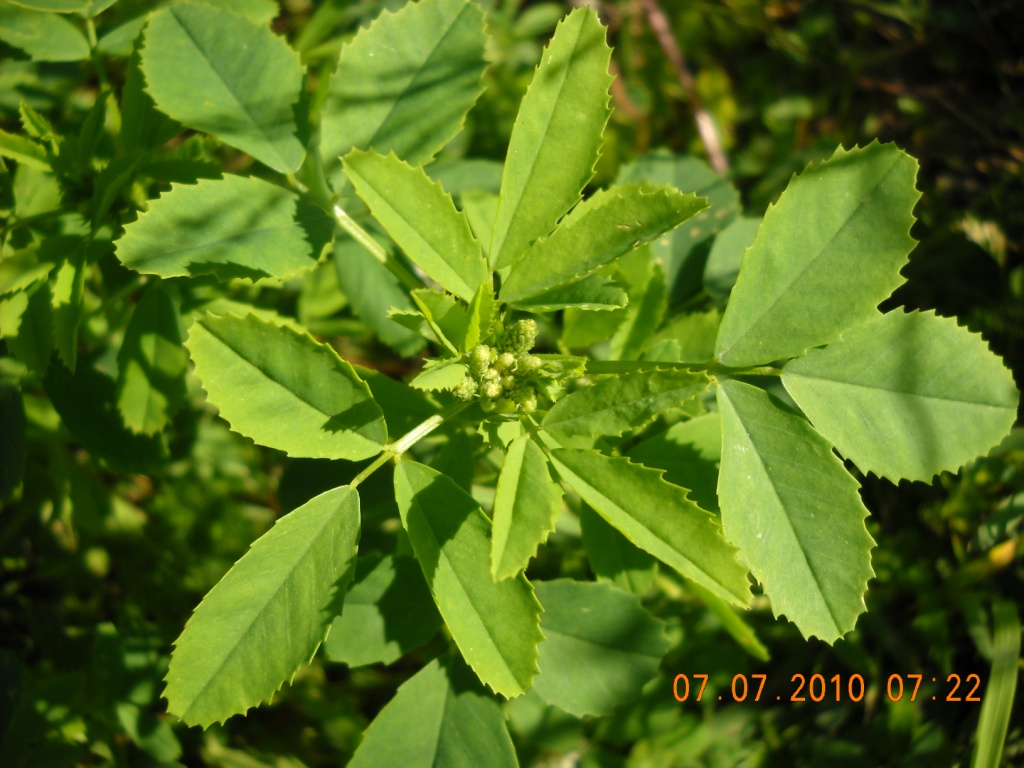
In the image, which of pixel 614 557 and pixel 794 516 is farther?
pixel 614 557

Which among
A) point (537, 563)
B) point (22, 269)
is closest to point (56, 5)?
point (22, 269)

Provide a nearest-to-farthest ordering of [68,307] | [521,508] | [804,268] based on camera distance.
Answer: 1. [521,508]
2. [804,268]
3. [68,307]

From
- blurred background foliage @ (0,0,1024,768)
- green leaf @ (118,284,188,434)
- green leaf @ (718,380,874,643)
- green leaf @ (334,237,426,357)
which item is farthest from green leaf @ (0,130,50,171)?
green leaf @ (718,380,874,643)

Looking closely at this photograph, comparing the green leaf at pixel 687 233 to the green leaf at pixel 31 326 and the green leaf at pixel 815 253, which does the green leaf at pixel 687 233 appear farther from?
the green leaf at pixel 31 326
